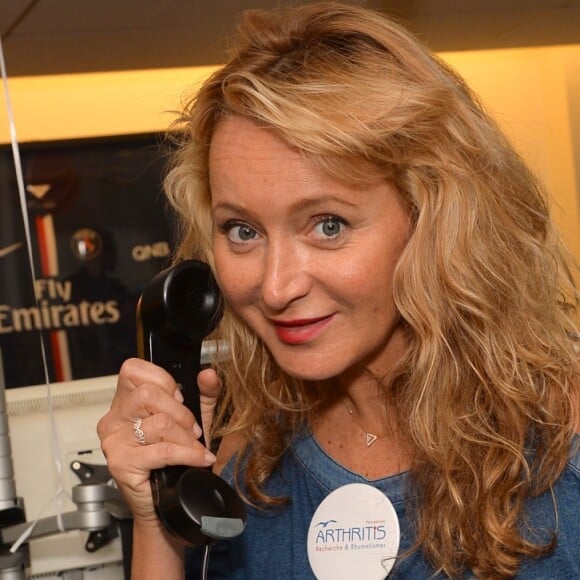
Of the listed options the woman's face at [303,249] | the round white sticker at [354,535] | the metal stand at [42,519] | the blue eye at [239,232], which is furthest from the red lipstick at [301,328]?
the metal stand at [42,519]

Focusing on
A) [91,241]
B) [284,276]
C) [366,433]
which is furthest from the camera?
[91,241]

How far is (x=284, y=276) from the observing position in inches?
47.5

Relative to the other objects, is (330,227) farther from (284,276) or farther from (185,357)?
(185,357)

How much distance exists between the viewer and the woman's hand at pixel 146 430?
1.27 m

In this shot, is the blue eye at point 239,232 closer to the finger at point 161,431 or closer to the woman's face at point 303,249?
the woman's face at point 303,249

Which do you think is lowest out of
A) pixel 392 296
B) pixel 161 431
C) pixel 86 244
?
pixel 161 431

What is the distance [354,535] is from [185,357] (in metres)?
0.29

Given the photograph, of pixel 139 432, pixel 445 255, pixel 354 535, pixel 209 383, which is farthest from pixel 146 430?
pixel 445 255

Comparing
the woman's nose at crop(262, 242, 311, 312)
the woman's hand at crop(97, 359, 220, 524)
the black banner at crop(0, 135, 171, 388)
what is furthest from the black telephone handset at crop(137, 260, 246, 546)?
the black banner at crop(0, 135, 171, 388)

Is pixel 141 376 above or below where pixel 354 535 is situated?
above

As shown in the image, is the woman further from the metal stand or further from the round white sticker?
the metal stand

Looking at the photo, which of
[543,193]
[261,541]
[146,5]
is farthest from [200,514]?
[146,5]

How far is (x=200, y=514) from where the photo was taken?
1.20 m

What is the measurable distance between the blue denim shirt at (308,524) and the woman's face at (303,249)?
0.66 feet
